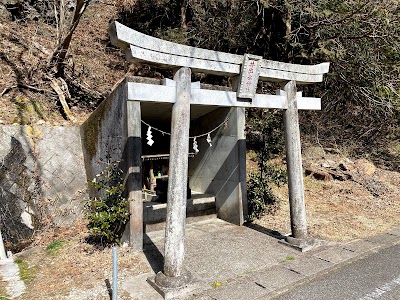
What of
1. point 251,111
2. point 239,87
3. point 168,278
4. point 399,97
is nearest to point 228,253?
point 168,278

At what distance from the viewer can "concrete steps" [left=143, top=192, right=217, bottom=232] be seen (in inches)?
255

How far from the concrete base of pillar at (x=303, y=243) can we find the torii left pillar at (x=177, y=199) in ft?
7.17

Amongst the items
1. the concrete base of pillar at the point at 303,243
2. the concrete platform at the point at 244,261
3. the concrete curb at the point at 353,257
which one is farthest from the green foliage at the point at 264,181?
the concrete curb at the point at 353,257

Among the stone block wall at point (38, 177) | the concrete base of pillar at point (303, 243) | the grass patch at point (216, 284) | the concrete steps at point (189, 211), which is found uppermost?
the stone block wall at point (38, 177)

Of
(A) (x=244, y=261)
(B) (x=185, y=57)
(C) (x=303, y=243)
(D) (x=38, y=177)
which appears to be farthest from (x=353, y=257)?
(D) (x=38, y=177)

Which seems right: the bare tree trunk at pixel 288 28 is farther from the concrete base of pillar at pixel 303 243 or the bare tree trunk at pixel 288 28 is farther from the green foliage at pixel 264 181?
the concrete base of pillar at pixel 303 243

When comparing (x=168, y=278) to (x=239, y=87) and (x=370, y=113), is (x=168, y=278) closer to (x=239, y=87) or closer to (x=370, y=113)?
(x=239, y=87)

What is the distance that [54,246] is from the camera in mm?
5570

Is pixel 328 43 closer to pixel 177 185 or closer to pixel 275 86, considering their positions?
pixel 275 86

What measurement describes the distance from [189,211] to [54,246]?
294 centimetres

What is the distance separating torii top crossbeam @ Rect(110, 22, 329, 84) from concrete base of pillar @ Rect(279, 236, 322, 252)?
2892 mm

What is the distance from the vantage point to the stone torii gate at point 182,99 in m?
3.67

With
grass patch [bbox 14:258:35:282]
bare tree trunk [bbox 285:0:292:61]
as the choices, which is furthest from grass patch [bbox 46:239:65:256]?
bare tree trunk [bbox 285:0:292:61]

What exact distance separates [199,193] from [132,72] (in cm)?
801
